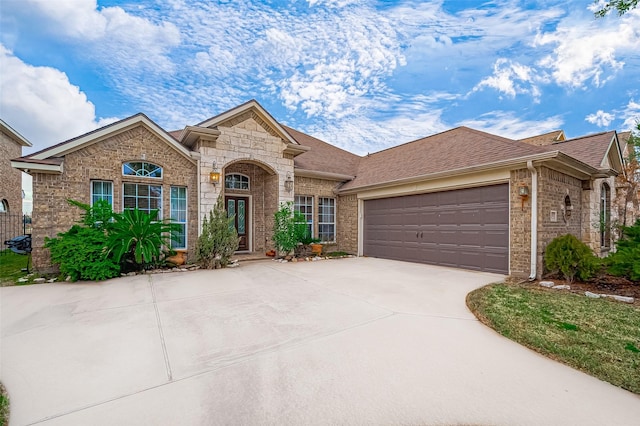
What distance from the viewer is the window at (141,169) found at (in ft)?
27.9

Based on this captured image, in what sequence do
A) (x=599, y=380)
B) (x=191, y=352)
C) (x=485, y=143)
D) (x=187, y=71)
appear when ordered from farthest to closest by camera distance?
(x=187, y=71) → (x=485, y=143) → (x=191, y=352) → (x=599, y=380)

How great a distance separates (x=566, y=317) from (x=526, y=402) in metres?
2.79

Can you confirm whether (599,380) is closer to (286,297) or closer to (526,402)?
(526,402)

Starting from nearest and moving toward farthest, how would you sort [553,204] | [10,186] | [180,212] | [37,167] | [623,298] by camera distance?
[623,298], [37,167], [553,204], [180,212], [10,186]

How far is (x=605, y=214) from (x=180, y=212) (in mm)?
15865

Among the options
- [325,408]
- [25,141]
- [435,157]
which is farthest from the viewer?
[25,141]

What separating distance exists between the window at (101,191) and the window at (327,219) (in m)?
7.60

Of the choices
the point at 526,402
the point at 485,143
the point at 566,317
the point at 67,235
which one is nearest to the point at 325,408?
the point at 526,402

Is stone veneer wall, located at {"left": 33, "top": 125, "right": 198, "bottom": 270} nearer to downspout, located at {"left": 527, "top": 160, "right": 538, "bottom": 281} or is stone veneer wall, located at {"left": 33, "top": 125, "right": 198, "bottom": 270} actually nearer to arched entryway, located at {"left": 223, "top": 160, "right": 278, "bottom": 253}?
arched entryway, located at {"left": 223, "top": 160, "right": 278, "bottom": 253}

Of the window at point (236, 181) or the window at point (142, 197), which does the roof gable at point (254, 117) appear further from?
the window at point (142, 197)

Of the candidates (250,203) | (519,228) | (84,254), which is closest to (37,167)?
(84,254)

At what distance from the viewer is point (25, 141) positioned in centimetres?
1512

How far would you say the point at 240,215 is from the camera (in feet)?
38.4

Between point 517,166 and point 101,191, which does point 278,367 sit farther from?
point 101,191
